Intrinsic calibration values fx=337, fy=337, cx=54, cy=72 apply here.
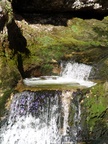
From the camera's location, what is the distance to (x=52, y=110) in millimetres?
10031

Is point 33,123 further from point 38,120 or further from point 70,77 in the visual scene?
point 70,77

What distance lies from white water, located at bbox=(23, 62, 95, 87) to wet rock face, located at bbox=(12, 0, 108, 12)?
12.3 ft

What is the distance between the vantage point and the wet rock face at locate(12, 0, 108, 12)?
15555 mm

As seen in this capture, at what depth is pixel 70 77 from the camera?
519 inches

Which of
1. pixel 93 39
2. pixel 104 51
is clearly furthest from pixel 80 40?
pixel 104 51

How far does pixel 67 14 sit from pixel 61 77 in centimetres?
475

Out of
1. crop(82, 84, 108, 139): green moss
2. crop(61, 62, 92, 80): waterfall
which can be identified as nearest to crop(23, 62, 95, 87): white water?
crop(61, 62, 92, 80): waterfall

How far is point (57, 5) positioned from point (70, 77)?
173 inches

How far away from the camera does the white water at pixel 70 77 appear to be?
40.3 feet

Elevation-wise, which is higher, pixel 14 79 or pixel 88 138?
pixel 14 79

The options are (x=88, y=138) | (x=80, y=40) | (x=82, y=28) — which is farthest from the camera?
(x=82, y=28)

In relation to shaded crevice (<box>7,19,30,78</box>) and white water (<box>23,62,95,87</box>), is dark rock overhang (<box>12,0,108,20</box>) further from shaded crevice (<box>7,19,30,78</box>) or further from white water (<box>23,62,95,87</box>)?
white water (<box>23,62,95,87</box>)

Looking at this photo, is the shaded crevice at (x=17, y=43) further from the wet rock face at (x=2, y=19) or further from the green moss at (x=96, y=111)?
the green moss at (x=96, y=111)

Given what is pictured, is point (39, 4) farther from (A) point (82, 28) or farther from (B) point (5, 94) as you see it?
(B) point (5, 94)
